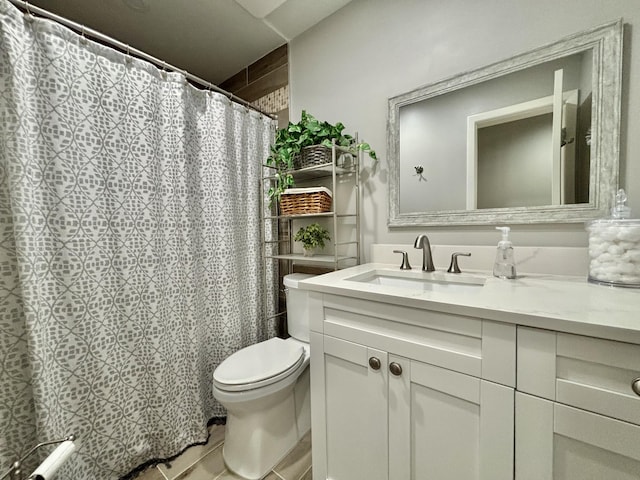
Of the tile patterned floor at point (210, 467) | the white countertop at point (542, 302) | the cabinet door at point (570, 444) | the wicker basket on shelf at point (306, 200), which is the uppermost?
the wicker basket on shelf at point (306, 200)

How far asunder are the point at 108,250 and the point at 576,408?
63.0 inches

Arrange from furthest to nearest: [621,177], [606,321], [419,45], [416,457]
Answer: [419,45]
[621,177]
[416,457]
[606,321]

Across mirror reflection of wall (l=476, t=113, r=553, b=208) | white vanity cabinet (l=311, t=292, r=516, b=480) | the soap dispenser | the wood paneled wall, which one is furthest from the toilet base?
the wood paneled wall

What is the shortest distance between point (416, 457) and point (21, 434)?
4.54 feet

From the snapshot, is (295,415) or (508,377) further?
(295,415)

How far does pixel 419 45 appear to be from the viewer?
1.25 metres

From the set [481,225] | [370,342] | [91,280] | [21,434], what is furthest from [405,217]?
[21,434]

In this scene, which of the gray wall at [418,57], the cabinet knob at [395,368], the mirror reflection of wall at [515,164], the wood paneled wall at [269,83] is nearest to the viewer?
→ the cabinet knob at [395,368]

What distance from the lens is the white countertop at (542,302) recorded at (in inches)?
20.5

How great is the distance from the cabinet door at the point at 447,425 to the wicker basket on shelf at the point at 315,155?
1.06m

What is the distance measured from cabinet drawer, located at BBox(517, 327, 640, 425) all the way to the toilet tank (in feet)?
3.40

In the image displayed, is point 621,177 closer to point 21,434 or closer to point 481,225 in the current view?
point 481,225

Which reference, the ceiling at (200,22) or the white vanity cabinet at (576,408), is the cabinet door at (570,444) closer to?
the white vanity cabinet at (576,408)

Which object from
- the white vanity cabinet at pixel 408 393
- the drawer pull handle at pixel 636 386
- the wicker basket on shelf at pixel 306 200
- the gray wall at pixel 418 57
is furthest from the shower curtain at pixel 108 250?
the drawer pull handle at pixel 636 386
